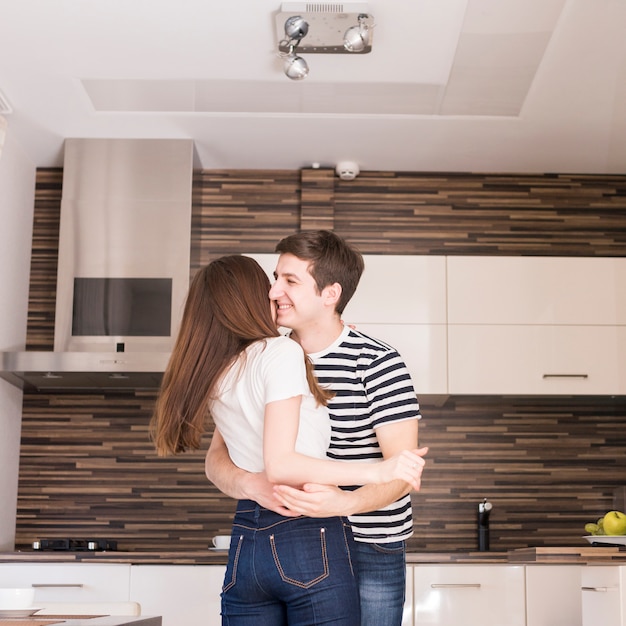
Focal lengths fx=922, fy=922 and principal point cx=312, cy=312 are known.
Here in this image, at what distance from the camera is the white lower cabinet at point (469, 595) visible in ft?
12.0

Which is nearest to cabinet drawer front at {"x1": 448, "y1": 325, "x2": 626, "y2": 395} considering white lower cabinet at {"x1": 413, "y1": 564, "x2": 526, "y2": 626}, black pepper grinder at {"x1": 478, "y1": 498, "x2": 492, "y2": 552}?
black pepper grinder at {"x1": 478, "y1": 498, "x2": 492, "y2": 552}

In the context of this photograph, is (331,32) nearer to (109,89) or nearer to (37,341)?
(109,89)

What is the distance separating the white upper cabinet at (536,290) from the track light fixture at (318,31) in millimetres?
1283

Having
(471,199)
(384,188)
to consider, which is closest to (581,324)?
(471,199)

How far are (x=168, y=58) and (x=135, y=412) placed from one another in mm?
1789

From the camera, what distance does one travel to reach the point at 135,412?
4.55m

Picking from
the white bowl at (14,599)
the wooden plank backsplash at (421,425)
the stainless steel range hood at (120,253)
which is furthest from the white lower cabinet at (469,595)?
the white bowl at (14,599)

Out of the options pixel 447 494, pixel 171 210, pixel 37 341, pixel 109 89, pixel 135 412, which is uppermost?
pixel 109 89

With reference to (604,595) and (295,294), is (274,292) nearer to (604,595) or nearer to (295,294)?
(295,294)

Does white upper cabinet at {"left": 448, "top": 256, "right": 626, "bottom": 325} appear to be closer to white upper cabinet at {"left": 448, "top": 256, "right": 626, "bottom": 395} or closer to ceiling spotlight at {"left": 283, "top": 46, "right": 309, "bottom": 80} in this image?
white upper cabinet at {"left": 448, "top": 256, "right": 626, "bottom": 395}

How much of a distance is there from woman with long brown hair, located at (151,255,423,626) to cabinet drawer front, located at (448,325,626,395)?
2.54 m

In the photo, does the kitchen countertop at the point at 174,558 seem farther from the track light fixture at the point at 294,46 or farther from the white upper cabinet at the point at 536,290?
the track light fixture at the point at 294,46

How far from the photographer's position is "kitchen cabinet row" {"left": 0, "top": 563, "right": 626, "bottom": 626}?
11.9 feet

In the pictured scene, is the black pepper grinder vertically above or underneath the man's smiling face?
underneath
